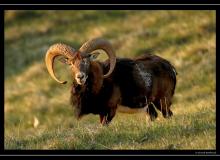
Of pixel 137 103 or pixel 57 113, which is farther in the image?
pixel 57 113

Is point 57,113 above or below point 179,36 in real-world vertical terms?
below

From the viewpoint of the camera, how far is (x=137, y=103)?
648 inches

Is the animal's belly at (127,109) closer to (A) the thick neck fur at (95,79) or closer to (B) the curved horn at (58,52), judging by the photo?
(A) the thick neck fur at (95,79)

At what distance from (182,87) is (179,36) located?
449 centimetres

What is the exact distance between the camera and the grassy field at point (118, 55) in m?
13.7

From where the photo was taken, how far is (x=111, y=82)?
16203 millimetres

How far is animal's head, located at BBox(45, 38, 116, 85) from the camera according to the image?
15.5m

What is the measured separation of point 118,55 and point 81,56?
1472 centimetres

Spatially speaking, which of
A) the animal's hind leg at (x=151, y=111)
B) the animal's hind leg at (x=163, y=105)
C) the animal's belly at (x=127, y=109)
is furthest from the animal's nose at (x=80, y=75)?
the animal's hind leg at (x=163, y=105)

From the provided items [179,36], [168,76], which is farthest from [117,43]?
[168,76]

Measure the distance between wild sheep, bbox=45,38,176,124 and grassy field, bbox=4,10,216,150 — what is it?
A: 1.16 feet

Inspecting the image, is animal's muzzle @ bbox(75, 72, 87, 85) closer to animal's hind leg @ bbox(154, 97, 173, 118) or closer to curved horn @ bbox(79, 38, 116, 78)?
curved horn @ bbox(79, 38, 116, 78)

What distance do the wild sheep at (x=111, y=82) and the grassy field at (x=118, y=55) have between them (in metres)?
0.35
